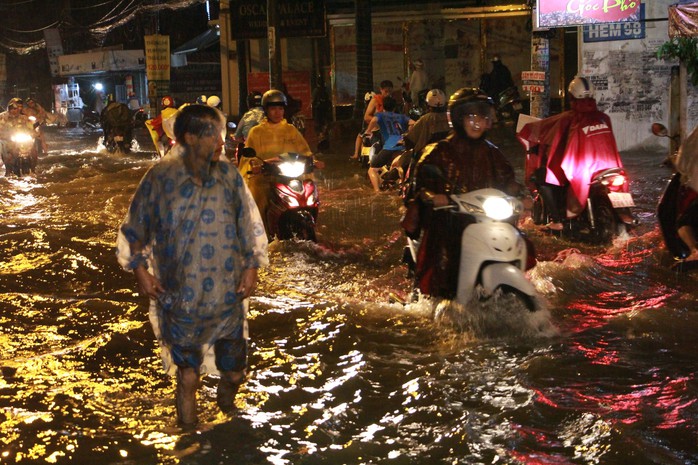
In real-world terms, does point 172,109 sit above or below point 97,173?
above

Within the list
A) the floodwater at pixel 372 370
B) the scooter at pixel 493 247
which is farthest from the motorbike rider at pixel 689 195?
the scooter at pixel 493 247

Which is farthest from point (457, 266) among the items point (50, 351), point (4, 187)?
point (4, 187)

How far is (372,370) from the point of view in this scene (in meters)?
6.27

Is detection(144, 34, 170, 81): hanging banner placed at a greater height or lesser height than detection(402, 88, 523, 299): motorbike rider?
greater

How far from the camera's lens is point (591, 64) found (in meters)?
17.9

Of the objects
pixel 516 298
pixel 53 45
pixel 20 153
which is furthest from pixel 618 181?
pixel 53 45

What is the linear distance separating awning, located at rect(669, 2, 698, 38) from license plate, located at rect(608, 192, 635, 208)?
19.8 ft

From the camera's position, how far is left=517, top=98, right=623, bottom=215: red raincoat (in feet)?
32.5

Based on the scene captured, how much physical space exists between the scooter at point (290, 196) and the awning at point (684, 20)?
23.3ft

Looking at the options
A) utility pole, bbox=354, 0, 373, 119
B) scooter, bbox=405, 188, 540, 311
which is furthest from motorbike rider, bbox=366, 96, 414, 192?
utility pole, bbox=354, 0, 373, 119

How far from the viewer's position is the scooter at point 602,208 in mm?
9680

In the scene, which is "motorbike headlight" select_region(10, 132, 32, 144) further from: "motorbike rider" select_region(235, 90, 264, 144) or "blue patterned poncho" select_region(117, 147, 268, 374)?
"blue patterned poncho" select_region(117, 147, 268, 374)

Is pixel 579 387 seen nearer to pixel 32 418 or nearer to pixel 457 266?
pixel 457 266

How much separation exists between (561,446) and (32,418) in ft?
9.72
